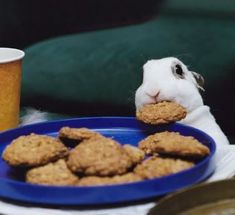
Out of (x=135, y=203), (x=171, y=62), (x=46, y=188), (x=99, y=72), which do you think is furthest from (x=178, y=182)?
(x=99, y=72)

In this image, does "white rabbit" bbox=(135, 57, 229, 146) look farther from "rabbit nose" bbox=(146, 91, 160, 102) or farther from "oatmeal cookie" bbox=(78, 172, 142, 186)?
"oatmeal cookie" bbox=(78, 172, 142, 186)

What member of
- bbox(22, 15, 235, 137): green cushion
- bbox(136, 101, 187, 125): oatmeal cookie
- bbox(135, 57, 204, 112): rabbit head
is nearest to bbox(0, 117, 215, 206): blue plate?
bbox(136, 101, 187, 125): oatmeal cookie

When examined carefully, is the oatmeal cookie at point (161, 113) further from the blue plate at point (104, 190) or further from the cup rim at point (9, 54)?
the cup rim at point (9, 54)

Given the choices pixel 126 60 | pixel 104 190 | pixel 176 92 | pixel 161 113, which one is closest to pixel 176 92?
pixel 176 92

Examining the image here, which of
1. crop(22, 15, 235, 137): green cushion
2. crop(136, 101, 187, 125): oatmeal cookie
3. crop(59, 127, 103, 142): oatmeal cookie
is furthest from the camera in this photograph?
crop(22, 15, 235, 137): green cushion

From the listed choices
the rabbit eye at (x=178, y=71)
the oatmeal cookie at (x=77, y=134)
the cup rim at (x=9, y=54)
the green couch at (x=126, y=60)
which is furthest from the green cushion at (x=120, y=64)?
the oatmeal cookie at (x=77, y=134)

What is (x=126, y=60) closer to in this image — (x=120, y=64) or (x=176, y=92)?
(x=120, y=64)
